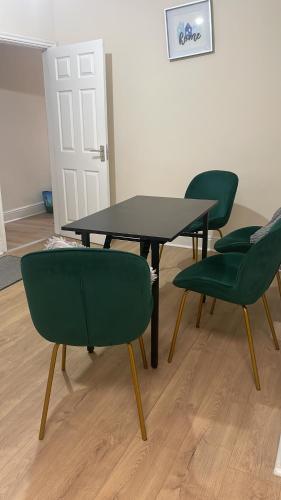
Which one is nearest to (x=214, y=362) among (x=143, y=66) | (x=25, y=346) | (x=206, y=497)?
(x=206, y=497)

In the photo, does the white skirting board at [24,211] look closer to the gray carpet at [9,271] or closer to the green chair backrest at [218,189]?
the gray carpet at [9,271]

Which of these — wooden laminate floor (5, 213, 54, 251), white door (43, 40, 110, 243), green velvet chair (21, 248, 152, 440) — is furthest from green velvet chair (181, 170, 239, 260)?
wooden laminate floor (5, 213, 54, 251)

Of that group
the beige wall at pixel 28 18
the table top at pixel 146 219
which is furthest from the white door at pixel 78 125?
the table top at pixel 146 219

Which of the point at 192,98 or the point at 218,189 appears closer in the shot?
the point at 218,189

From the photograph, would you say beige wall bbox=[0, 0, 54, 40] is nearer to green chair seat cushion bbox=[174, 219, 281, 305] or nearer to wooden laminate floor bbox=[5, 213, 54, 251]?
wooden laminate floor bbox=[5, 213, 54, 251]

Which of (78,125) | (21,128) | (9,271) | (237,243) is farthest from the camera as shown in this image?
(21,128)

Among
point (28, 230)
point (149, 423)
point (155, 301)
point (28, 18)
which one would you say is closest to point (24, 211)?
point (28, 230)

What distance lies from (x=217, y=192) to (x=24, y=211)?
3.00 m

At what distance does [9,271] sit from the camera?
3361 mm

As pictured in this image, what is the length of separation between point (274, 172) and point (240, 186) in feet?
1.04

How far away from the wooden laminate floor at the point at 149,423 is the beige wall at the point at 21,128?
10.2 ft

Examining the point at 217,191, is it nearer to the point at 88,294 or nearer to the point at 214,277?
the point at 214,277

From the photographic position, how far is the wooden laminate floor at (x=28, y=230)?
423 cm

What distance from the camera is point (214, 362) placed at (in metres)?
2.07
